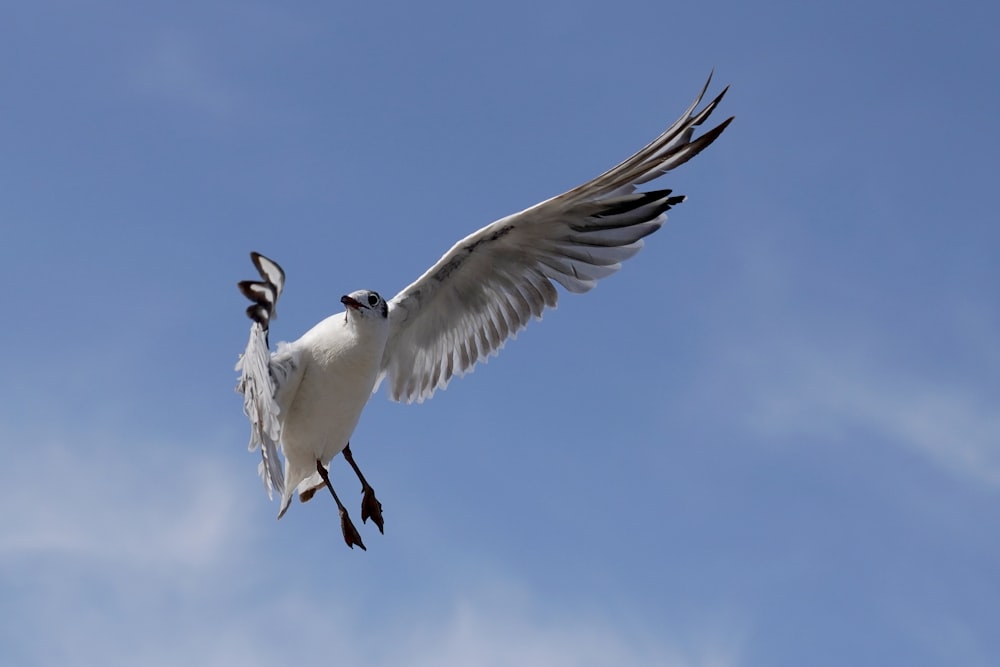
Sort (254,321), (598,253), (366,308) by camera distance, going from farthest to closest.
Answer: (598,253) < (366,308) < (254,321)

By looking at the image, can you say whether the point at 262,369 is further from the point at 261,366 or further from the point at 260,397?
the point at 260,397

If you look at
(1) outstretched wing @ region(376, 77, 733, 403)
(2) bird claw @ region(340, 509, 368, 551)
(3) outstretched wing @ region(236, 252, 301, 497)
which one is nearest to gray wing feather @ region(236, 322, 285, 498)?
A: (3) outstretched wing @ region(236, 252, 301, 497)

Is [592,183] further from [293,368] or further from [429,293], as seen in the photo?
[293,368]

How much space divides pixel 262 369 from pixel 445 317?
122 inches

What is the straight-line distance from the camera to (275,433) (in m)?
9.15

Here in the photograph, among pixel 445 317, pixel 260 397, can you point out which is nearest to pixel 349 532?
pixel 260 397

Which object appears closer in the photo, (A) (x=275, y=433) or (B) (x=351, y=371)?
(A) (x=275, y=433)

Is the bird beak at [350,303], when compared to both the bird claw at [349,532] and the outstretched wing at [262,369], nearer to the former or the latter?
the outstretched wing at [262,369]

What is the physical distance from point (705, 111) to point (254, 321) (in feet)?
14.2

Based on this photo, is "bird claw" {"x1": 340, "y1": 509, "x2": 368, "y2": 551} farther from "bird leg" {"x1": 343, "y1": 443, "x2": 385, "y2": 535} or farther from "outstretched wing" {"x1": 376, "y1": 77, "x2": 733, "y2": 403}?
"outstretched wing" {"x1": 376, "y1": 77, "x2": 733, "y2": 403}

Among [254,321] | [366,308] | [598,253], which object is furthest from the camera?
[598,253]

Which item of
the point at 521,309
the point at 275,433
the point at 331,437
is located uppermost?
the point at 521,309

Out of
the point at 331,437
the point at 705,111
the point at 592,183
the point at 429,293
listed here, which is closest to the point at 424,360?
the point at 429,293

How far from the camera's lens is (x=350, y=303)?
10.2m
